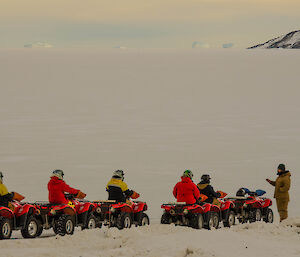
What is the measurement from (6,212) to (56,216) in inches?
48.9

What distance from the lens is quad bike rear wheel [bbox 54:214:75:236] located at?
1248 cm

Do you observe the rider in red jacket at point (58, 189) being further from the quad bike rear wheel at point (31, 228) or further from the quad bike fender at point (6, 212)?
the quad bike fender at point (6, 212)

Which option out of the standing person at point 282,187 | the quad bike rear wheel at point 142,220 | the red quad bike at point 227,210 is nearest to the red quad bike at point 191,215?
the quad bike rear wheel at point 142,220

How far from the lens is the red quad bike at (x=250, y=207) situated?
1585 centimetres

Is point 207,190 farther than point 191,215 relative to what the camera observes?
Yes

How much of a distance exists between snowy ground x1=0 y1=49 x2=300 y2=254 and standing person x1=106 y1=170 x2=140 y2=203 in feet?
2.78

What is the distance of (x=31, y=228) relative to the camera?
41.3 feet

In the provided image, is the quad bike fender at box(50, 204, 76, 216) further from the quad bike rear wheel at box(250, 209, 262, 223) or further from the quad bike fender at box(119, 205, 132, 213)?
the quad bike rear wheel at box(250, 209, 262, 223)

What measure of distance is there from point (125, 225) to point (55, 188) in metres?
1.65

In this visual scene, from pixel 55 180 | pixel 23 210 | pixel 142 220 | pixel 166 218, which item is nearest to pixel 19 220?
pixel 23 210

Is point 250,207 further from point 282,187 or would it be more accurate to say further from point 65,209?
point 65,209

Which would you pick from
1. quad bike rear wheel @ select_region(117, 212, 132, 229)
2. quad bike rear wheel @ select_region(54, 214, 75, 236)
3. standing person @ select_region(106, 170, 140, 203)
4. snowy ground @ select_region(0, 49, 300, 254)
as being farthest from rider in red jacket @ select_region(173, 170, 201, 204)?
quad bike rear wheel @ select_region(54, 214, 75, 236)

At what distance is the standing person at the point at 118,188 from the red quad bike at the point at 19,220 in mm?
1678

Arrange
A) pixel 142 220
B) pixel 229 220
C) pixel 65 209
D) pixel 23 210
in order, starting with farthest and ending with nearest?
pixel 229 220 → pixel 142 220 → pixel 65 209 → pixel 23 210
